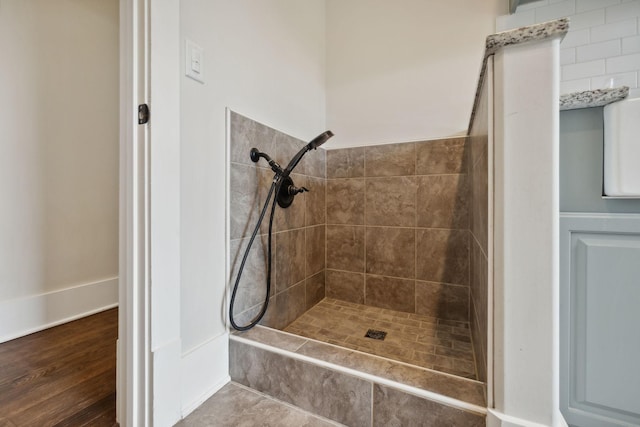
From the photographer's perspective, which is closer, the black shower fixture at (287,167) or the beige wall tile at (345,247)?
the black shower fixture at (287,167)

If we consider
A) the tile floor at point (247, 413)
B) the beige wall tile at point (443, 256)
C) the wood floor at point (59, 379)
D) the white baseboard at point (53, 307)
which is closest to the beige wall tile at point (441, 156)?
the beige wall tile at point (443, 256)

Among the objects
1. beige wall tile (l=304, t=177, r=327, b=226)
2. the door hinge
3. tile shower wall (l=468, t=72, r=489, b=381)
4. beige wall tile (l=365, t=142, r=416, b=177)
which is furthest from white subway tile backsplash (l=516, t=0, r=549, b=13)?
the door hinge

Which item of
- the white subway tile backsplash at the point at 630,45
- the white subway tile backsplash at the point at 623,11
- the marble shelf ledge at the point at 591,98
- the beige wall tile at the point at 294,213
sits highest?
the white subway tile backsplash at the point at 623,11

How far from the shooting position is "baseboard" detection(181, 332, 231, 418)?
833 millimetres

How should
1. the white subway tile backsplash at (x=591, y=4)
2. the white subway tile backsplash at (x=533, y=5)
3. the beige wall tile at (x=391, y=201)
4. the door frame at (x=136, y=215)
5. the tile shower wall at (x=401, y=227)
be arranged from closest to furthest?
the door frame at (x=136, y=215), the white subway tile backsplash at (x=591, y=4), the white subway tile backsplash at (x=533, y=5), the tile shower wall at (x=401, y=227), the beige wall tile at (x=391, y=201)

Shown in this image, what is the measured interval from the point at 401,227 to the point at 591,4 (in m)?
1.44

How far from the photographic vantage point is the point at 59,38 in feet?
5.25

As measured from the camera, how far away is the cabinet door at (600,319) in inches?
26.4

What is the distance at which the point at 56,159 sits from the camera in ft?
5.29

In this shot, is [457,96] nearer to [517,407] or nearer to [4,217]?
[517,407]

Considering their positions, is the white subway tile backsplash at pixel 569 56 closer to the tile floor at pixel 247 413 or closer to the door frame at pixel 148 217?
the door frame at pixel 148 217

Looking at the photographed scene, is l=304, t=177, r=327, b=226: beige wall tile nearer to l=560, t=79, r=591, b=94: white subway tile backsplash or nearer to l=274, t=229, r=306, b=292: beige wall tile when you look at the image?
l=274, t=229, r=306, b=292: beige wall tile

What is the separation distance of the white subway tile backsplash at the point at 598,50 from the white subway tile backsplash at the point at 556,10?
0.66ft

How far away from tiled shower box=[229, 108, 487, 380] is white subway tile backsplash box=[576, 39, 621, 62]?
0.68 metres
